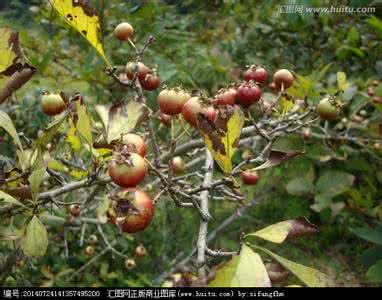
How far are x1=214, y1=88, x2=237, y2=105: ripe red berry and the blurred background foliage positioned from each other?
1.15 metres

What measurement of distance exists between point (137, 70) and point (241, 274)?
74 cm

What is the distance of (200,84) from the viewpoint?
9.52ft

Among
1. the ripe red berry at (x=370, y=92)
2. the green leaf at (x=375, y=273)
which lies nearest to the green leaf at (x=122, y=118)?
the green leaf at (x=375, y=273)

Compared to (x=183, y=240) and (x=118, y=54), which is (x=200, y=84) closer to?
(x=118, y=54)

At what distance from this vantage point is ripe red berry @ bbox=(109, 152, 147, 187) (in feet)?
2.77

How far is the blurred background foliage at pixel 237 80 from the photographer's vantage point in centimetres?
258

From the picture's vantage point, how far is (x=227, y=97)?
117 centimetres

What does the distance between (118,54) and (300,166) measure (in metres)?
1.33

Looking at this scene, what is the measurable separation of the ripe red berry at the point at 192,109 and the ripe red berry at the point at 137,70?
249mm

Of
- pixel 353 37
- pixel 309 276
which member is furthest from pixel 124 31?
pixel 353 37

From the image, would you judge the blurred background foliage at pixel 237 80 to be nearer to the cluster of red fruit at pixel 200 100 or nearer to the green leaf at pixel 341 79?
the green leaf at pixel 341 79

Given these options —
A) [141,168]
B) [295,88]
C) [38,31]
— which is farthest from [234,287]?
[38,31]

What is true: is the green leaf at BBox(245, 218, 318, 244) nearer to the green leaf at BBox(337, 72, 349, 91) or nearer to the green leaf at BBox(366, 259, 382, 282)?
the green leaf at BBox(337, 72, 349, 91)

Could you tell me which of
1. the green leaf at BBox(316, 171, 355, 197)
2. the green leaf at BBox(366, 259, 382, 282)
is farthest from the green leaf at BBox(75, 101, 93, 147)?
the green leaf at BBox(316, 171, 355, 197)
